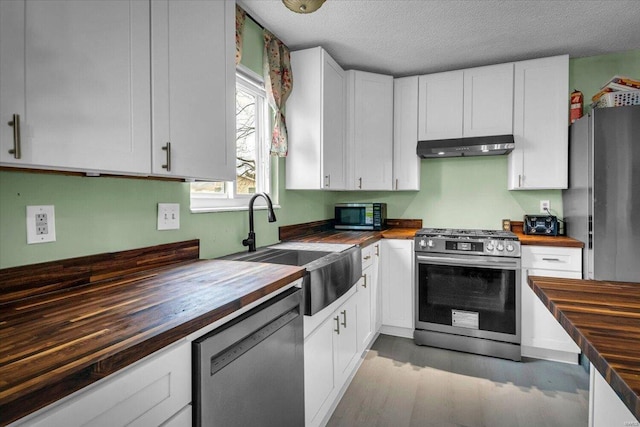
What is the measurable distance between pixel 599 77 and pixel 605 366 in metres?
3.26

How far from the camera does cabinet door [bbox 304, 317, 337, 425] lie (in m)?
1.59

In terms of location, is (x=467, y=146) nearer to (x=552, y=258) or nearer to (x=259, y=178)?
(x=552, y=258)

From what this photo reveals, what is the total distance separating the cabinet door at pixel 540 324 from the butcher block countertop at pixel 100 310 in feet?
6.61

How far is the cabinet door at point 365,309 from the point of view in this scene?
2.42 m

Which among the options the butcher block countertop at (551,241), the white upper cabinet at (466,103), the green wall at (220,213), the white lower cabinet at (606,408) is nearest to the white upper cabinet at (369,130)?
the white upper cabinet at (466,103)

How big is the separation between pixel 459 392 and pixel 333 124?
2143 mm

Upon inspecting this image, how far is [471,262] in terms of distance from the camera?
2668 millimetres

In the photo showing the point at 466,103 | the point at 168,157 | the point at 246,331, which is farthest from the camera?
the point at 466,103

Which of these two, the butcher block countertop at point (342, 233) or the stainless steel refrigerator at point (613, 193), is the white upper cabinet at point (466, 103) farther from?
the butcher block countertop at point (342, 233)

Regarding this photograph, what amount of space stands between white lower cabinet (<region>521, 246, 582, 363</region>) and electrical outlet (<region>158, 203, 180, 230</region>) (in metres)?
2.50

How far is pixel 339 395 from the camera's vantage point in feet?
6.81

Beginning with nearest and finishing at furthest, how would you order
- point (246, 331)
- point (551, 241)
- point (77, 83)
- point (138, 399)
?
point (138, 399), point (77, 83), point (246, 331), point (551, 241)

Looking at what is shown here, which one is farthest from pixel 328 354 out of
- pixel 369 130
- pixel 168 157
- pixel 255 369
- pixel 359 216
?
pixel 369 130

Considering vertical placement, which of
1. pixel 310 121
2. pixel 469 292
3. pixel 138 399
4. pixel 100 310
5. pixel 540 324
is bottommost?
pixel 540 324
